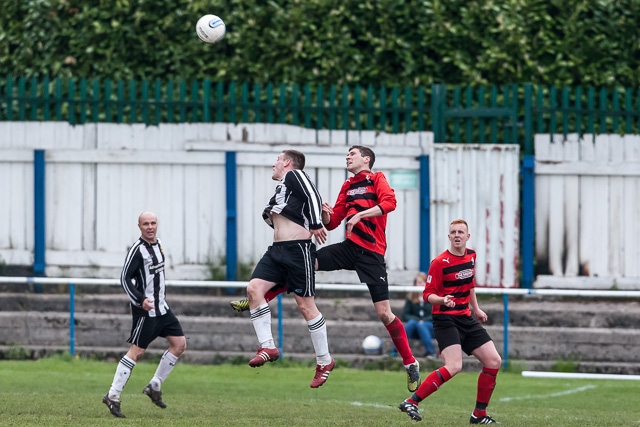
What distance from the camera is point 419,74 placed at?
64.3 ft

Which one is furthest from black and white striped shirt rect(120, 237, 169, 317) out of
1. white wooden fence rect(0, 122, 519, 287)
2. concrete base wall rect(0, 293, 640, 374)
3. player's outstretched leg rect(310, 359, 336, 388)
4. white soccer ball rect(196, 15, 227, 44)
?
white wooden fence rect(0, 122, 519, 287)

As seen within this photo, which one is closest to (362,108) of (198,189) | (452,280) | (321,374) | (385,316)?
(198,189)

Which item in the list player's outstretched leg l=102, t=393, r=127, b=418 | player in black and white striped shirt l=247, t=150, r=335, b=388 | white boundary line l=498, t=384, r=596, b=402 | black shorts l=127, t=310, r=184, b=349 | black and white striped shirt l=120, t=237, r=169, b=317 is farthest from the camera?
white boundary line l=498, t=384, r=596, b=402

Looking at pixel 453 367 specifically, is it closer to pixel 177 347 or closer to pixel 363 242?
pixel 363 242

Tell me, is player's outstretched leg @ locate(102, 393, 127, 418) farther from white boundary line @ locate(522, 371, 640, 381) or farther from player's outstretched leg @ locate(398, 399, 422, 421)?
white boundary line @ locate(522, 371, 640, 381)

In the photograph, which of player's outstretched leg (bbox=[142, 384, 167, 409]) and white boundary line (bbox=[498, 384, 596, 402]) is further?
white boundary line (bbox=[498, 384, 596, 402])

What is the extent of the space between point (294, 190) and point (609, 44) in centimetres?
909

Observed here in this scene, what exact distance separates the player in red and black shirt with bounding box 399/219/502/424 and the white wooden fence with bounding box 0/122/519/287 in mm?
5989

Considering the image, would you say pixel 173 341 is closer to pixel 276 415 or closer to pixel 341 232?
pixel 276 415

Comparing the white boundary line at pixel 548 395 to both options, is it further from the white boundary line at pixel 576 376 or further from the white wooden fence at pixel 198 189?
the white wooden fence at pixel 198 189

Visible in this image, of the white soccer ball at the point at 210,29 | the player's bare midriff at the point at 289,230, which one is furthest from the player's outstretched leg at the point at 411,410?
the white soccer ball at the point at 210,29

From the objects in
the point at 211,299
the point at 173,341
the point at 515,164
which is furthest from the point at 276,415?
the point at 515,164

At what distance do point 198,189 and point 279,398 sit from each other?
15.1 feet

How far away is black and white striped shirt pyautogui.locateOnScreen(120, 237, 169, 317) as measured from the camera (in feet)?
42.9
